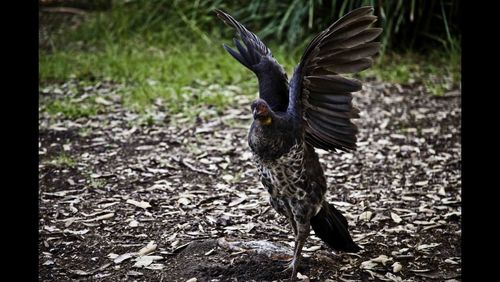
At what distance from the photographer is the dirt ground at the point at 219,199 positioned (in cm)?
336

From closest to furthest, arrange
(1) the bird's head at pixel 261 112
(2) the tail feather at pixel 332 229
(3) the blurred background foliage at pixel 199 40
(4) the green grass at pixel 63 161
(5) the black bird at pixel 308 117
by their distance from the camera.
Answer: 1. (1) the bird's head at pixel 261 112
2. (5) the black bird at pixel 308 117
3. (2) the tail feather at pixel 332 229
4. (4) the green grass at pixel 63 161
5. (3) the blurred background foliage at pixel 199 40

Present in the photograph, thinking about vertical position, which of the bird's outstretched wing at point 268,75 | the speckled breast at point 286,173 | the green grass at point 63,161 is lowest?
the green grass at point 63,161

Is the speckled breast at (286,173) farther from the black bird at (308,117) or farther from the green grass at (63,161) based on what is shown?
the green grass at (63,161)

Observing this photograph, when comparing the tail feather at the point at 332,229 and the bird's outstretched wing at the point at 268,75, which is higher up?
the bird's outstretched wing at the point at 268,75

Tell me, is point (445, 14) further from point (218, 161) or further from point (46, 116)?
point (46, 116)

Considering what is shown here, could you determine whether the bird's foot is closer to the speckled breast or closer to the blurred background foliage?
the speckled breast

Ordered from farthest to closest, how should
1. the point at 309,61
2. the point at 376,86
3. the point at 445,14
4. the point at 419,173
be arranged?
the point at 445,14, the point at 376,86, the point at 419,173, the point at 309,61

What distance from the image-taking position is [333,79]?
10.3ft

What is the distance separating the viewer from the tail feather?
11.0 feet

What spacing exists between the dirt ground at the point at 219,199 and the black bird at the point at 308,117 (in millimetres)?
289

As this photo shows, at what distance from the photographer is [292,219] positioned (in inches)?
126

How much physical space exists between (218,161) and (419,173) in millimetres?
1479

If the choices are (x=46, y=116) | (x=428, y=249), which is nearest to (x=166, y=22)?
(x=46, y=116)

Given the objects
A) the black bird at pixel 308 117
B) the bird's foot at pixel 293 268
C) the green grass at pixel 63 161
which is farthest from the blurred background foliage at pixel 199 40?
the bird's foot at pixel 293 268
